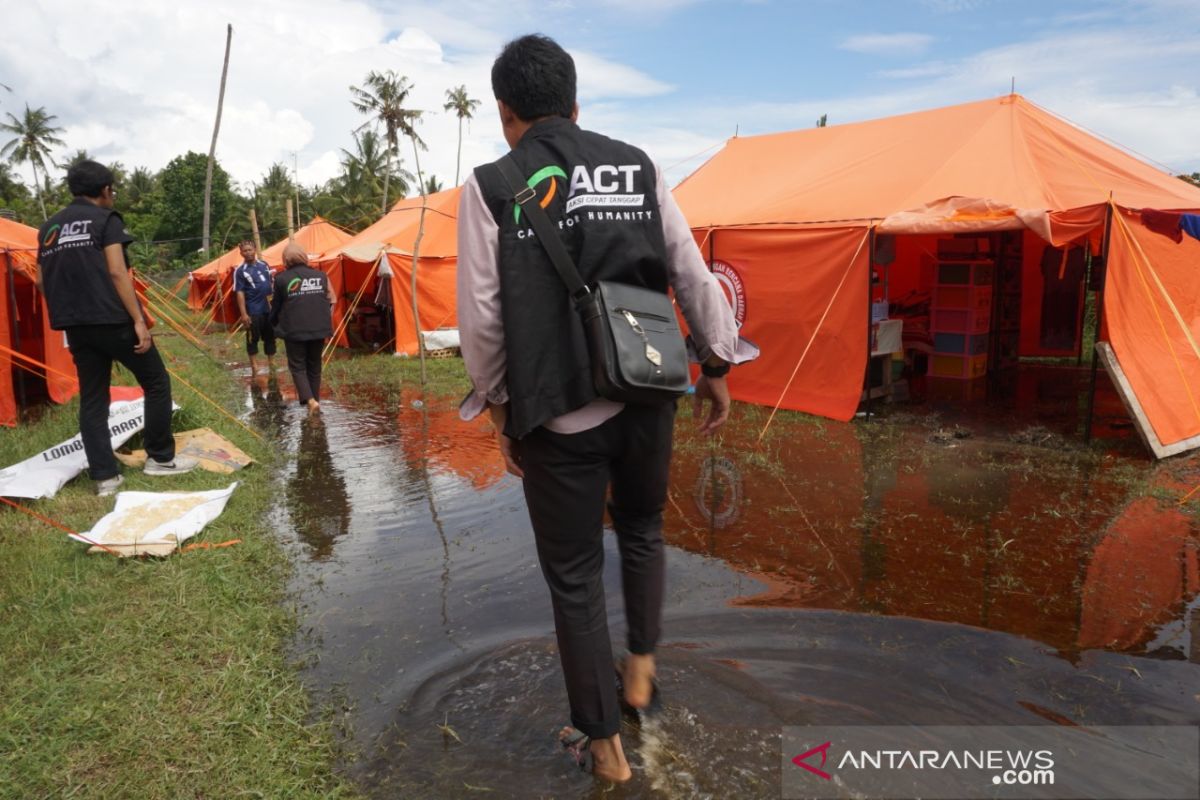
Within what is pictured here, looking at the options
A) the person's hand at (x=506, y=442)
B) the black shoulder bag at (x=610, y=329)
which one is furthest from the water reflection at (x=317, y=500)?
the black shoulder bag at (x=610, y=329)

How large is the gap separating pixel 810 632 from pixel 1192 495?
3490 millimetres

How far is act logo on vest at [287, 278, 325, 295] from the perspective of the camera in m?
8.12

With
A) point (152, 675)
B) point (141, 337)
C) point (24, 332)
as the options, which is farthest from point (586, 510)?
point (24, 332)

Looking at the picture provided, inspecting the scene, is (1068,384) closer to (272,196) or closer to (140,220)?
Answer: (272,196)

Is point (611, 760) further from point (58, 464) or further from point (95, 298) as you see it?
point (58, 464)

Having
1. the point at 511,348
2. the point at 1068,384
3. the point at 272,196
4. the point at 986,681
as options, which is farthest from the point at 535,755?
the point at 272,196

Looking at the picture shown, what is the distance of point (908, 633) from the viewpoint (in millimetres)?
3262

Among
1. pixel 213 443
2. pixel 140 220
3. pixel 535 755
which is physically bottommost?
pixel 535 755

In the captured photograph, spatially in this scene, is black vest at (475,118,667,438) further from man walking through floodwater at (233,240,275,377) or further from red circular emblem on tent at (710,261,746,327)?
man walking through floodwater at (233,240,275,377)

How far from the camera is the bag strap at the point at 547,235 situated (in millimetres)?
2020

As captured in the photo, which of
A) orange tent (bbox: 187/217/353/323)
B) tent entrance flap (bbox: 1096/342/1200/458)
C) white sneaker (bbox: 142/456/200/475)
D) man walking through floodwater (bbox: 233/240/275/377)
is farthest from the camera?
orange tent (bbox: 187/217/353/323)

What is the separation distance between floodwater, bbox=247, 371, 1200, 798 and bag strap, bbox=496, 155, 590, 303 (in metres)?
1.39

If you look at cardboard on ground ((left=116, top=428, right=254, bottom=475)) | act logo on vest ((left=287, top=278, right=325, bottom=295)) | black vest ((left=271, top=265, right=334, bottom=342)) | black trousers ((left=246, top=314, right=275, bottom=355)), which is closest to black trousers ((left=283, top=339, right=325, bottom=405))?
black vest ((left=271, top=265, right=334, bottom=342))

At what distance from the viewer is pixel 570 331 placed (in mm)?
2080
